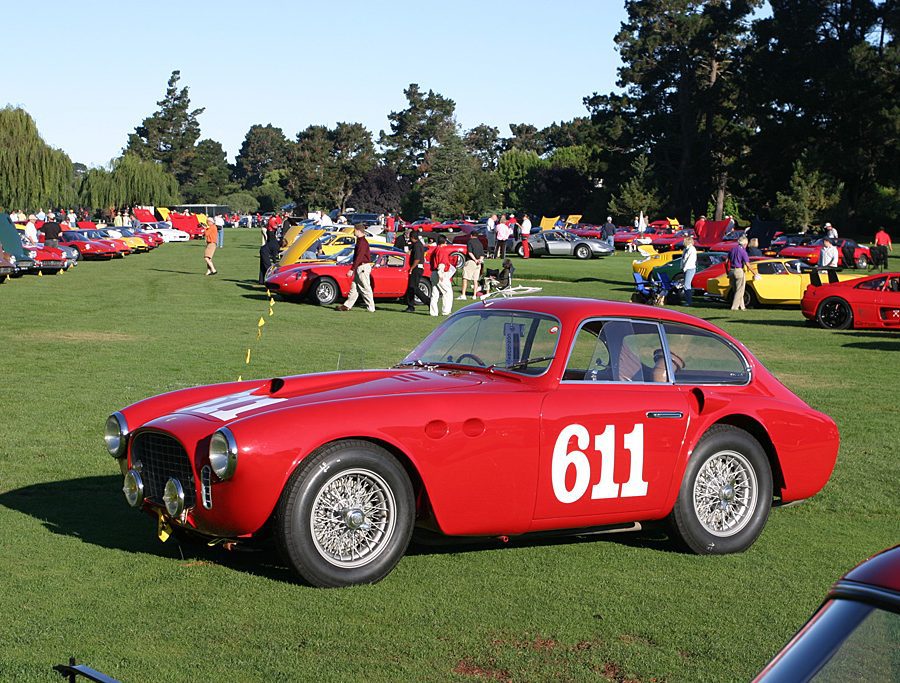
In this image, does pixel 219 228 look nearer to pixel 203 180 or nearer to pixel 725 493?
pixel 725 493

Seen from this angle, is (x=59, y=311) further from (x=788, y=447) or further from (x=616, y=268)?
(x=616, y=268)

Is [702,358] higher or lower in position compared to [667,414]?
higher

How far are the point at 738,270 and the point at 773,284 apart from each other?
1477 millimetres

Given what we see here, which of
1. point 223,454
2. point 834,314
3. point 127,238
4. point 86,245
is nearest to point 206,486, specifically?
point 223,454

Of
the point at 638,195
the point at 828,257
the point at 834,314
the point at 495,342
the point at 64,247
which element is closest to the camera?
the point at 495,342

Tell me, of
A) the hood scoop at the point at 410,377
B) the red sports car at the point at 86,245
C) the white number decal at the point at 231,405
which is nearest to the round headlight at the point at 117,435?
the white number decal at the point at 231,405

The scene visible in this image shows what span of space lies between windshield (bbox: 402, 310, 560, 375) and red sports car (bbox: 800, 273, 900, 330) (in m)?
18.0

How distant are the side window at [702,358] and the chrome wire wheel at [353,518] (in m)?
2.20

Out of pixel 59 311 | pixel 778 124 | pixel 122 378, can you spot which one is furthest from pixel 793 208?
A: pixel 122 378

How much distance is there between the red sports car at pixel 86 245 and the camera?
50188 mm

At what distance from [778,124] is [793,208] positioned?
11.4 m

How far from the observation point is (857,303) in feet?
78.3

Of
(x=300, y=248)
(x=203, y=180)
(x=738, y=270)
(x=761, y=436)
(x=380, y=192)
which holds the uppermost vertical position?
(x=203, y=180)

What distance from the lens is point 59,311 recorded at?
24.7 meters
